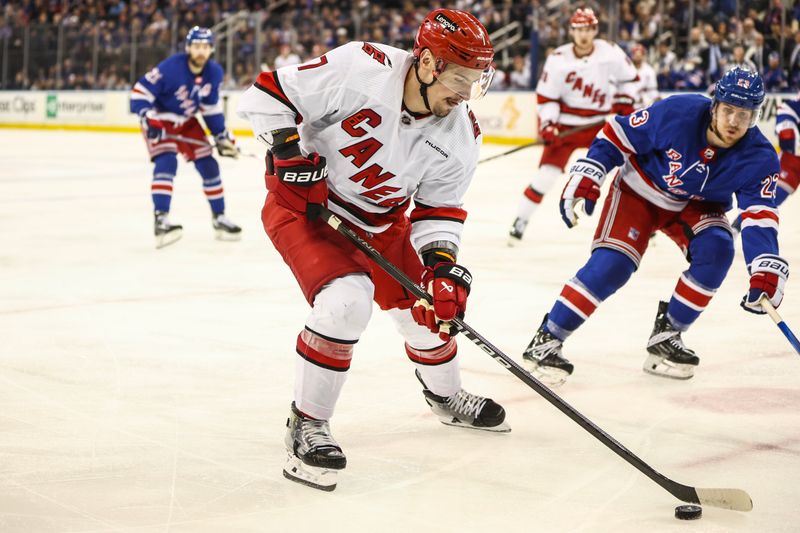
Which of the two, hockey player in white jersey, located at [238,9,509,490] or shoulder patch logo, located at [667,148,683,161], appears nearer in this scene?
hockey player in white jersey, located at [238,9,509,490]

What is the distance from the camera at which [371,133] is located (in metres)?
2.55

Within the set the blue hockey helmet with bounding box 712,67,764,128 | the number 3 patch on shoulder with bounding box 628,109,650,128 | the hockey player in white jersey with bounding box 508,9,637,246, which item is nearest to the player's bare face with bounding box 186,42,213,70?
the hockey player in white jersey with bounding box 508,9,637,246

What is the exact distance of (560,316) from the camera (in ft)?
11.2

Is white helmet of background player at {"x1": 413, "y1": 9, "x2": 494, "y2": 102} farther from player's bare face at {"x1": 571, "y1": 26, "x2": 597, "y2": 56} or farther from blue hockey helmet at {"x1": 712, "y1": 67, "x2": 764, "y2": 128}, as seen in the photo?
player's bare face at {"x1": 571, "y1": 26, "x2": 597, "y2": 56}

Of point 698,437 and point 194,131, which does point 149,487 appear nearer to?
point 698,437

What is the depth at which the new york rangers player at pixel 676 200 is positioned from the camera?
10.6 ft

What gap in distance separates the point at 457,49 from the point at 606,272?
117cm

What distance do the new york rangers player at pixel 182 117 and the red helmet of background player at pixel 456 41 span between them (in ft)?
12.7

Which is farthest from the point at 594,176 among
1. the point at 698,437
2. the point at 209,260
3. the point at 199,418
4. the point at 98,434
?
the point at 209,260

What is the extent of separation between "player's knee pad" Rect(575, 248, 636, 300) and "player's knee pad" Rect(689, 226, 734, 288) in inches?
8.5

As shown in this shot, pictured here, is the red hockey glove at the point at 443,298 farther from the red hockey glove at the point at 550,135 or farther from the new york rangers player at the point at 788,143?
the red hockey glove at the point at 550,135

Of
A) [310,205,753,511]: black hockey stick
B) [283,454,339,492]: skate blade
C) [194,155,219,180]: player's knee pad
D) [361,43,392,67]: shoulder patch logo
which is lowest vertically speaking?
[194,155,219,180]: player's knee pad

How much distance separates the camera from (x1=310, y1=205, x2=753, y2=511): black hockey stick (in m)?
2.31

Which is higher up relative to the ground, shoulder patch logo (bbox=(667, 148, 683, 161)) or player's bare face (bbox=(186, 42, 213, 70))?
shoulder patch logo (bbox=(667, 148, 683, 161))
